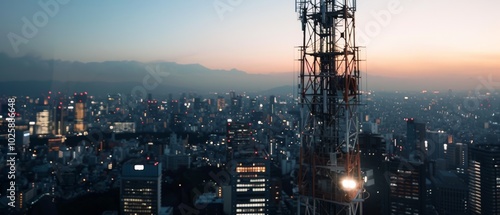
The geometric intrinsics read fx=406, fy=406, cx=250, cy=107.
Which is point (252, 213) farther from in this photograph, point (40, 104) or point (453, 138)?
point (40, 104)

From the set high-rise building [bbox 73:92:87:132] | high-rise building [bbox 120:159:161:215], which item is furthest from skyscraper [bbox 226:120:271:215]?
high-rise building [bbox 73:92:87:132]

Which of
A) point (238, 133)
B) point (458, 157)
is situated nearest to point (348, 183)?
point (458, 157)

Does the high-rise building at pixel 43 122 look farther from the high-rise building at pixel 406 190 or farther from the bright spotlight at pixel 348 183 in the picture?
the bright spotlight at pixel 348 183

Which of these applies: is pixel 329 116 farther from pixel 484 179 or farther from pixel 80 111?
pixel 80 111

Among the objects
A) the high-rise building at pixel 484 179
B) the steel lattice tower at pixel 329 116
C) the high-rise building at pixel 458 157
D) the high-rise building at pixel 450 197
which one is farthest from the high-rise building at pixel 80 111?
the steel lattice tower at pixel 329 116

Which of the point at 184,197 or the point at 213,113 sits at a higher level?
the point at 213,113

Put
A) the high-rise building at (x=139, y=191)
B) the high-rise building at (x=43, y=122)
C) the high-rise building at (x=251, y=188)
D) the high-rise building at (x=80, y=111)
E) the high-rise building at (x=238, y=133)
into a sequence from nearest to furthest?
the high-rise building at (x=251, y=188) < the high-rise building at (x=139, y=191) < the high-rise building at (x=43, y=122) < the high-rise building at (x=238, y=133) < the high-rise building at (x=80, y=111)

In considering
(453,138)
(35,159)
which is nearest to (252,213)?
(35,159)
